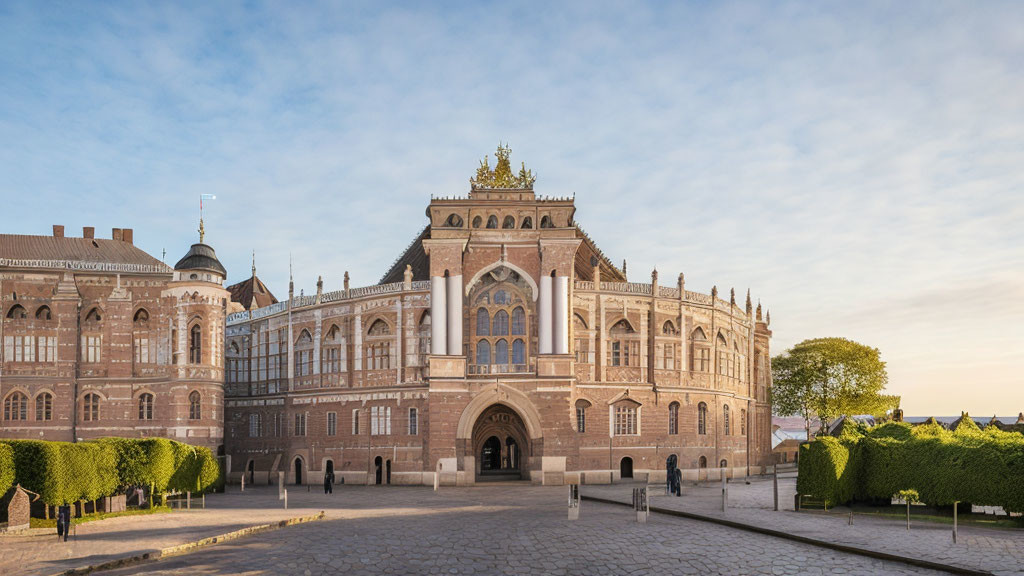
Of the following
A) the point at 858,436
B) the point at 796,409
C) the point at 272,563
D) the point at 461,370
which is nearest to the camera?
the point at 272,563

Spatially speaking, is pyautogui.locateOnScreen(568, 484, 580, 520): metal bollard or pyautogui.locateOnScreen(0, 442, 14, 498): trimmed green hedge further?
pyautogui.locateOnScreen(568, 484, 580, 520): metal bollard

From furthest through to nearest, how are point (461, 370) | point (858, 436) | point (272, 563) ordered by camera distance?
point (461, 370)
point (858, 436)
point (272, 563)

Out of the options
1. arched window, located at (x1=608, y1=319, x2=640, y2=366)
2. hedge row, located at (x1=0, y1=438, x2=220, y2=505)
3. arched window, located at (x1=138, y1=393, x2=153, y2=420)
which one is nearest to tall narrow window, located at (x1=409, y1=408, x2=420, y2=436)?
arched window, located at (x1=608, y1=319, x2=640, y2=366)

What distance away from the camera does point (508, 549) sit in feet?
91.6

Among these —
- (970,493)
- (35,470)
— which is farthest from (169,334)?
(970,493)

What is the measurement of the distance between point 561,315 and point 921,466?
2415cm

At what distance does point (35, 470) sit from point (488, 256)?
95.2ft

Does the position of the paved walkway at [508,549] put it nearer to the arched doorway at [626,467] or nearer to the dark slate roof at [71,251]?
the arched doorway at [626,467]

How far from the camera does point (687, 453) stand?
6125 cm

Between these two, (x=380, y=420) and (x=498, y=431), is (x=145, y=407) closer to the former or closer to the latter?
(x=380, y=420)

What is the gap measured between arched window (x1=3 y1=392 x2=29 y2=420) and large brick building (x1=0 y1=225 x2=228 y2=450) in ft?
0.20

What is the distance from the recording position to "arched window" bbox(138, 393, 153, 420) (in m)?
57.6

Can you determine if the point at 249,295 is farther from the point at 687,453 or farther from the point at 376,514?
the point at 376,514

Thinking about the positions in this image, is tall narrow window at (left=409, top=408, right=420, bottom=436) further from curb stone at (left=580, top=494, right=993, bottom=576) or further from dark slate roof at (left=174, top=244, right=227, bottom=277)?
curb stone at (left=580, top=494, right=993, bottom=576)
